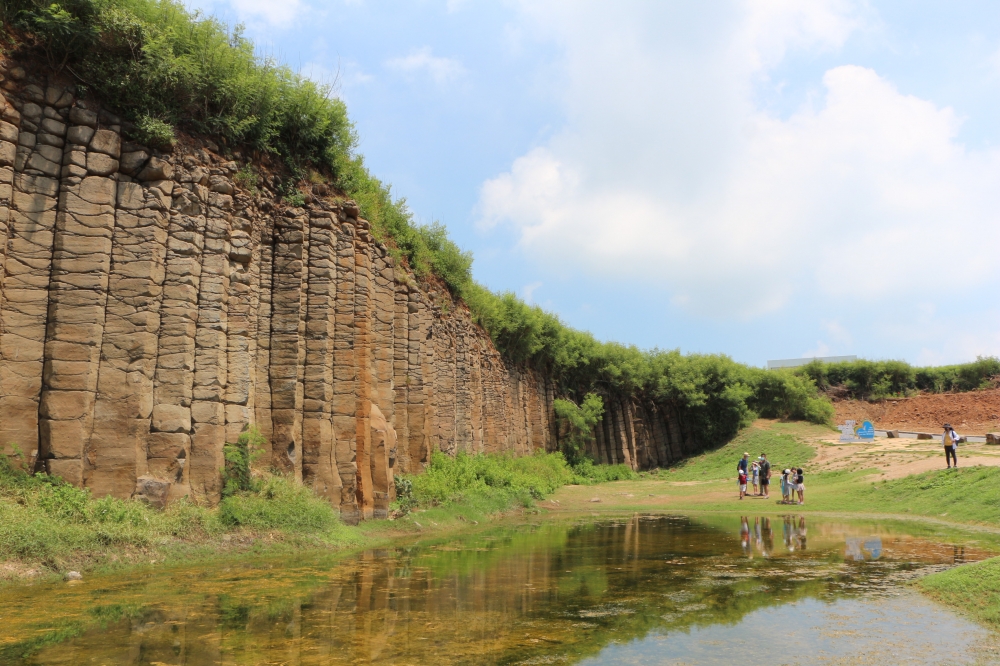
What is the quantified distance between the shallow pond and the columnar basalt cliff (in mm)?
3179

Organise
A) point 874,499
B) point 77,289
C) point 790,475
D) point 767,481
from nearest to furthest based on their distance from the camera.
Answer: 1. point 77,289
2. point 874,499
3. point 790,475
4. point 767,481

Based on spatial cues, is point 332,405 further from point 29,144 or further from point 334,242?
point 29,144

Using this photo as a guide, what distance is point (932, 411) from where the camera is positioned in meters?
52.1

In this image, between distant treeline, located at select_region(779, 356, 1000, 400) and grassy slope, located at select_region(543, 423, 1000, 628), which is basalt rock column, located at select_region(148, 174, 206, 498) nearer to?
grassy slope, located at select_region(543, 423, 1000, 628)

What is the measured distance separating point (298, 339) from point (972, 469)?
19226 mm

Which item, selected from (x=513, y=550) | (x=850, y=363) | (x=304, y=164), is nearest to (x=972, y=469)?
(x=513, y=550)

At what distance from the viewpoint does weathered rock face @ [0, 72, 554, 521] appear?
37.4ft

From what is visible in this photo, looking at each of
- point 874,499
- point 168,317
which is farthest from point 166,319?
point 874,499

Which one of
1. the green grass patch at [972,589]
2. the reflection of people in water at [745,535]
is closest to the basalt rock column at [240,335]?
the reflection of people in water at [745,535]

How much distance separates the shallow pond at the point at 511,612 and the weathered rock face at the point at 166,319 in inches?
126

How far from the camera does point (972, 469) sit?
65.6 feet

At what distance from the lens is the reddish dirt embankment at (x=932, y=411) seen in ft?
155

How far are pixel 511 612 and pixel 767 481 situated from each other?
70.1 feet

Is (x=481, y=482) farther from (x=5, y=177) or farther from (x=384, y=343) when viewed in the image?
(x=5, y=177)
